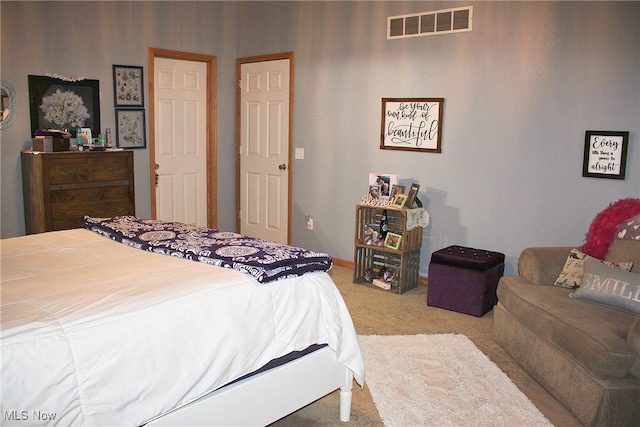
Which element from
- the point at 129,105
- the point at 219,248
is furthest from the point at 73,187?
the point at 219,248

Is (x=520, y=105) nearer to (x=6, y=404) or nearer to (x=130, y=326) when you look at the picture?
(x=130, y=326)

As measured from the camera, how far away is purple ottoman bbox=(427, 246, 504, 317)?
13.5ft

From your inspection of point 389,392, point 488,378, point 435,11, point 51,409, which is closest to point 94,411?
point 51,409

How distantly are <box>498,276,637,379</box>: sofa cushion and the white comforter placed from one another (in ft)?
3.47

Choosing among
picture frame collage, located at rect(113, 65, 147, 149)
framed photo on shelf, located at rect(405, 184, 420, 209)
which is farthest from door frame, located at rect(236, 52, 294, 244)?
framed photo on shelf, located at rect(405, 184, 420, 209)

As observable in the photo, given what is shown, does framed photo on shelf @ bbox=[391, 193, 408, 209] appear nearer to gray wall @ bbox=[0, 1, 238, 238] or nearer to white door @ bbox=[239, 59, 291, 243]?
white door @ bbox=[239, 59, 291, 243]

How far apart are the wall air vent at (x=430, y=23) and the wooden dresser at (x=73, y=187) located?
8.30 feet

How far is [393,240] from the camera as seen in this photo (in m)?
4.67

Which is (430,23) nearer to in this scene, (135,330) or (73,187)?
(73,187)

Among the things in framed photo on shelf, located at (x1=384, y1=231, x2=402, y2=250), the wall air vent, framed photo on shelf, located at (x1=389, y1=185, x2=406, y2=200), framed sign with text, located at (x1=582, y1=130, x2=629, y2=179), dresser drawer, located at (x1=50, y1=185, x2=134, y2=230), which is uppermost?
the wall air vent

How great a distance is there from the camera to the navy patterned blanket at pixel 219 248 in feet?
7.61

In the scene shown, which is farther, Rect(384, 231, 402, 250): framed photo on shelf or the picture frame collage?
the picture frame collage

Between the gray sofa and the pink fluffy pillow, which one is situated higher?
the pink fluffy pillow

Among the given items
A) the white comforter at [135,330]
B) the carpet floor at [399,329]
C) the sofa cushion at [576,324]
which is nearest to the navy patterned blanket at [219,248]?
the white comforter at [135,330]
